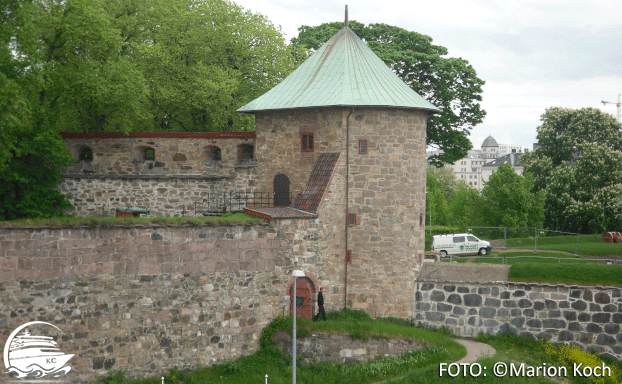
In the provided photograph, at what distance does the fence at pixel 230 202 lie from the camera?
29.4 m

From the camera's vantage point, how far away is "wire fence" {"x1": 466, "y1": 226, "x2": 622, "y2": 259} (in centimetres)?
3747

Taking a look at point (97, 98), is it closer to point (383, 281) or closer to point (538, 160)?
point (383, 281)

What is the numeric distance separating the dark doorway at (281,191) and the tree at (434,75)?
16.6 meters

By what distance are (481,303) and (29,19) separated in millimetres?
19664

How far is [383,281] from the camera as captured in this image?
26812 millimetres

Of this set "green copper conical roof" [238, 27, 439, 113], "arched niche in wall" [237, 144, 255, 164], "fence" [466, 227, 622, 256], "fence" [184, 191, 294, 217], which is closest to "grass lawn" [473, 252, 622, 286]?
"green copper conical roof" [238, 27, 439, 113]

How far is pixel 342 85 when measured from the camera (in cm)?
2770

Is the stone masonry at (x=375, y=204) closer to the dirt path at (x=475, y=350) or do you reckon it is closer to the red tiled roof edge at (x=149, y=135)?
the dirt path at (x=475, y=350)

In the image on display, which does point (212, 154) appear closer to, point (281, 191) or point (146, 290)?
point (281, 191)

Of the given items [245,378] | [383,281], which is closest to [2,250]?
[245,378]
